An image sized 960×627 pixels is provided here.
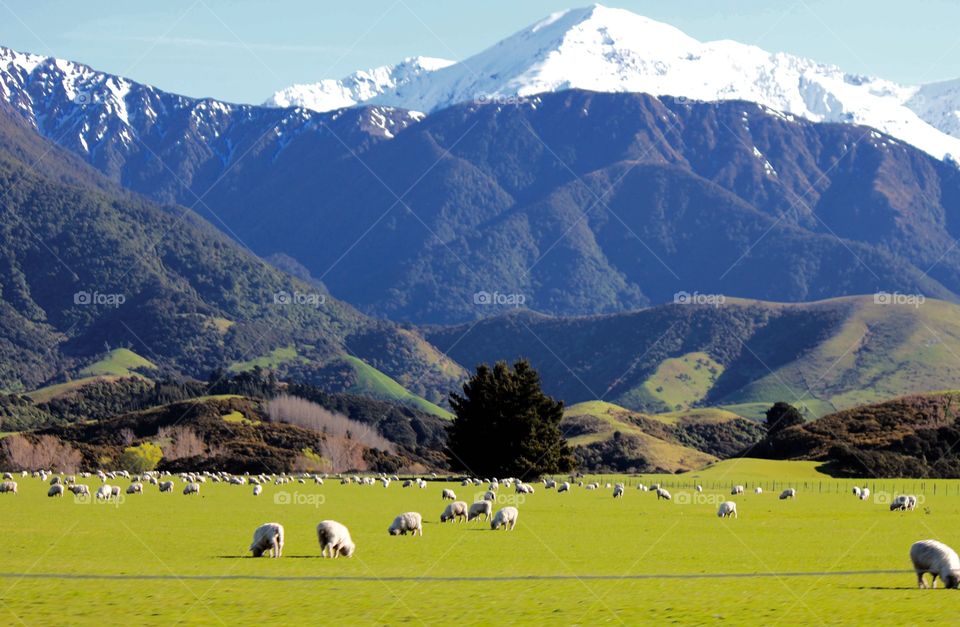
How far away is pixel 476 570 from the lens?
38.9m

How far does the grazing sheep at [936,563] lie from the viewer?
33688 mm

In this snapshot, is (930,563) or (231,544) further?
(231,544)

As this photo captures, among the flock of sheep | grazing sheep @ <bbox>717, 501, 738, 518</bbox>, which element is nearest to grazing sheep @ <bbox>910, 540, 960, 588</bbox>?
the flock of sheep

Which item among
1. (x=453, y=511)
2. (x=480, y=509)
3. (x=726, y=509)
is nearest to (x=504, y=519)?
(x=480, y=509)

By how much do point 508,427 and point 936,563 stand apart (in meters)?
80.3

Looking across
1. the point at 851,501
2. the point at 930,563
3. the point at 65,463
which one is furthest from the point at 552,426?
the point at 65,463

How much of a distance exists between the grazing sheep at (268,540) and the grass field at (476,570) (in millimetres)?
836

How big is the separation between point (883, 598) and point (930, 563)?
2752 millimetres

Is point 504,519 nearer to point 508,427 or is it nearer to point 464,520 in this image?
point 464,520

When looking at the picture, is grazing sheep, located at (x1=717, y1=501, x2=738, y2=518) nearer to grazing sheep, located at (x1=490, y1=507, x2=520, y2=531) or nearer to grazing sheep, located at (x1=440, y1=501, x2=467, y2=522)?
grazing sheep, located at (x1=440, y1=501, x2=467, y2=522)

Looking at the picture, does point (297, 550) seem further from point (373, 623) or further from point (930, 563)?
point (930, 563)

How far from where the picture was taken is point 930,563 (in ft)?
112

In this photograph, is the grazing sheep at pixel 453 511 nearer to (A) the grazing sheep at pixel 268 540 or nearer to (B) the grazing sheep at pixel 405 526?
(B) the grazing sheep at pixel 405 526

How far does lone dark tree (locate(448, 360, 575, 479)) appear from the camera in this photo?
112 metres
